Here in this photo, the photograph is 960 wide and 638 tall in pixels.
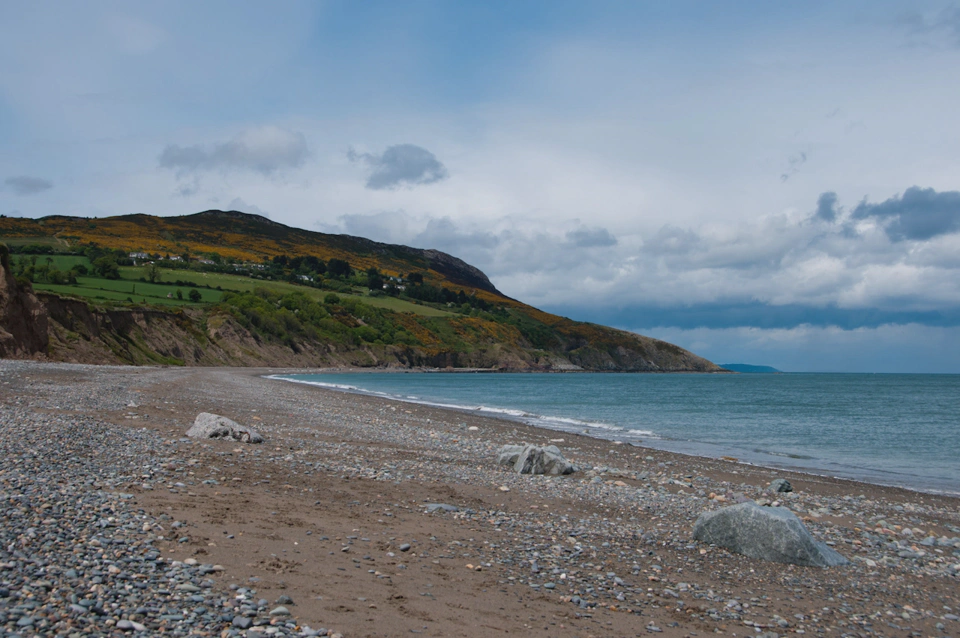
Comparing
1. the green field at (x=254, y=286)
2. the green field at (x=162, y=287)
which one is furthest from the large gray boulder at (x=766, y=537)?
the green field at (x=254, y=286)

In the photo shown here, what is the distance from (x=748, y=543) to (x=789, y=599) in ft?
5.13

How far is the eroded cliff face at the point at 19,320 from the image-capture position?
44156 mm

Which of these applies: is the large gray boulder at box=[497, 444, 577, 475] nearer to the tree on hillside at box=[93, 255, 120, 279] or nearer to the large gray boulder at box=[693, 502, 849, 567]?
the large gray boulder at box=[693, 502, 849, 567]

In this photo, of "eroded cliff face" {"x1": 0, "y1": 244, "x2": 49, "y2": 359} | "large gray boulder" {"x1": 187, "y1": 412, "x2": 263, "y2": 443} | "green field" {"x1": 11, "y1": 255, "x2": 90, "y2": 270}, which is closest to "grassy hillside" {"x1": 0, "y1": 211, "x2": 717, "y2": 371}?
"green field" {"x1": 11, "y1": 255, "x2": 90, "y2": 270}

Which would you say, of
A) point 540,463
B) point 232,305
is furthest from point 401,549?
point 232,305

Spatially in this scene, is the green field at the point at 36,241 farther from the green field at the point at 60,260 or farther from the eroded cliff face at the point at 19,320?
the eroded cliff face at the point at 19,320

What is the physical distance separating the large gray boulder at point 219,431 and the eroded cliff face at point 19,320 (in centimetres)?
3708

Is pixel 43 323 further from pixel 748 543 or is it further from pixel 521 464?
pixel 748 543

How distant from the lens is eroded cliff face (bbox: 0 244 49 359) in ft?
145

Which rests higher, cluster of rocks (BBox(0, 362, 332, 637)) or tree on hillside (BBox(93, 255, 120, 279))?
tree on hillside (BBox(93, 255, 120, 279))

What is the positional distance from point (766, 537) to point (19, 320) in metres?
52.8

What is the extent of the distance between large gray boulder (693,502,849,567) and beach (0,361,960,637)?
22cm

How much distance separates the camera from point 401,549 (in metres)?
8.08

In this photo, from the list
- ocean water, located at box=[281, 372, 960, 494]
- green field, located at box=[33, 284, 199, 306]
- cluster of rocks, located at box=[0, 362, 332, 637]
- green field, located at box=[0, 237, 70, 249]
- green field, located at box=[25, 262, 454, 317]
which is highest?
green field, located at box=[0, 237, 70, 249]
